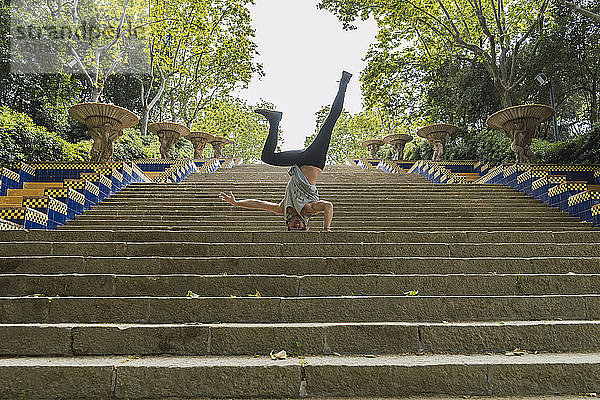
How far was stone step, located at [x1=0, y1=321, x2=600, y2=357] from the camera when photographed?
3.05 metres

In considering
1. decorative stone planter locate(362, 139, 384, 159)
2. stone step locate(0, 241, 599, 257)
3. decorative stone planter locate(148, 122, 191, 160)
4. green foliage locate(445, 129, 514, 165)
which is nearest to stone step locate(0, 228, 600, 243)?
stone step locate(0, 241, 599, 257)

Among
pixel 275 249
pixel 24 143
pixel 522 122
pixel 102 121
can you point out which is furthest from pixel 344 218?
pixel 24 143

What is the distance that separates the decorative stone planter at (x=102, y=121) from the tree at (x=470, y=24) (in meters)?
10.8

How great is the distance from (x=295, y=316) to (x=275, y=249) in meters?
1.53

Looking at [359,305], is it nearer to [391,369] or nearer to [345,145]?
[391,369]

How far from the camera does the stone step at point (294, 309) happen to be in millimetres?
3486

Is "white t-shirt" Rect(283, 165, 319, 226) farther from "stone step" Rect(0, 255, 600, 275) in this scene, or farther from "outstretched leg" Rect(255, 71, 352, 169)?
"stone step" Rect(0, 255, 600, 275)

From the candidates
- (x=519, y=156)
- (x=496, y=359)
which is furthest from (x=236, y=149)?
(x=496, y=359)

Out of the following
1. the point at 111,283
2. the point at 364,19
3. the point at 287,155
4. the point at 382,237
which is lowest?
the point at 111,283

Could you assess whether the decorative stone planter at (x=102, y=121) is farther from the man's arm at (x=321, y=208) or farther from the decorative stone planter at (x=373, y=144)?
the decorative stone planter at (x=373, y=144)

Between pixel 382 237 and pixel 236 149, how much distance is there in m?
42.1

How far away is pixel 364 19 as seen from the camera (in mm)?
18391

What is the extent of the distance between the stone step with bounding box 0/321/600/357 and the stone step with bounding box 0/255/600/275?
1.30 m

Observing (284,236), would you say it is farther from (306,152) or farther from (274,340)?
(274,340)
